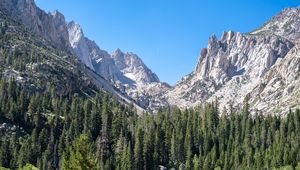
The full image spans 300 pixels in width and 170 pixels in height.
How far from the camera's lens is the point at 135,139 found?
563 ft

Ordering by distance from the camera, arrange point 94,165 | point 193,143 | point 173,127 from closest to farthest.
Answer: point 94,165 → point 193,143 → point 173,127

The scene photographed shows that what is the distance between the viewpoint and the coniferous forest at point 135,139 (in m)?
150

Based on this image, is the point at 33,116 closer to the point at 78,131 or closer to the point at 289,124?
the point at 78,131

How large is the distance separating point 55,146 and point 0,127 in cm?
2401

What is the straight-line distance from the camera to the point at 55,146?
6117 inches

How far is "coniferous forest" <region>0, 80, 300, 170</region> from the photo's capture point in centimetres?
14962

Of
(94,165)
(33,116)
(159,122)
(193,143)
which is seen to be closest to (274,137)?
(193,143)

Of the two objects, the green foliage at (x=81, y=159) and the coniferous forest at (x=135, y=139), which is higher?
the coniferous forest at (x=135, y=139)

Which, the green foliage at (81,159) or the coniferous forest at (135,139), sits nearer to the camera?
the green foliage at (81,159)

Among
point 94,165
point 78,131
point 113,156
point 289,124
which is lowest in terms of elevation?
point 94,165

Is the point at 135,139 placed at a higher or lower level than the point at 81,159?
higher

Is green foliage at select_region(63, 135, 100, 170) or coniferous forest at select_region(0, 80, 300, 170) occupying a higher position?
coniferous forest at select_region(0, 80, 300, 170)

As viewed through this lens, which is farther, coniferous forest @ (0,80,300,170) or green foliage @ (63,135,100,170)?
coniferous forest @ (0,80,300,170)

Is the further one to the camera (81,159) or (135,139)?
(135,139)
